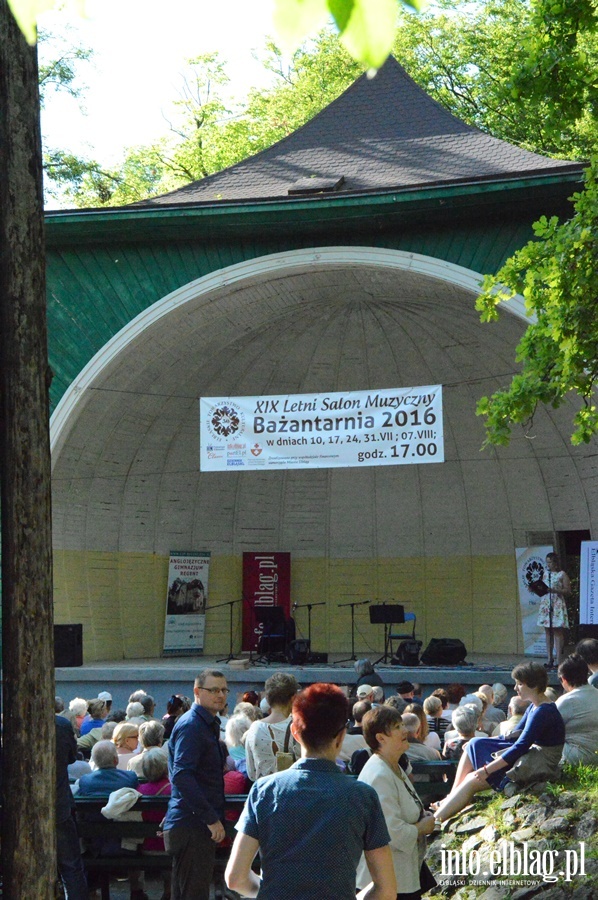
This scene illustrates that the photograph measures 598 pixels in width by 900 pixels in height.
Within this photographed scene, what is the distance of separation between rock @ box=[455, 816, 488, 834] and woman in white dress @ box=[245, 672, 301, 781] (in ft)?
4.32

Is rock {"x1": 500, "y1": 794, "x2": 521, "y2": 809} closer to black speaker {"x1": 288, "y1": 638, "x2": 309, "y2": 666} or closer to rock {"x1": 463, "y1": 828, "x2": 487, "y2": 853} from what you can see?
rock {"x1": 463, "y1": 828, "x2": 487, "y2": 853}

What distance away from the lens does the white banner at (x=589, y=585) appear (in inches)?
553

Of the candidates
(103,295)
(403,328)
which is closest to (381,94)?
(403,328)

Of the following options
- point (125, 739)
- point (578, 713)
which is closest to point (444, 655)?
point (125, 739)

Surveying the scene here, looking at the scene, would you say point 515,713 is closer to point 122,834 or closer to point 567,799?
point 567,799

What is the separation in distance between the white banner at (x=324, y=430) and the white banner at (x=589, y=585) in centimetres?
350

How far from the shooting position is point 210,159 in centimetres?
2695

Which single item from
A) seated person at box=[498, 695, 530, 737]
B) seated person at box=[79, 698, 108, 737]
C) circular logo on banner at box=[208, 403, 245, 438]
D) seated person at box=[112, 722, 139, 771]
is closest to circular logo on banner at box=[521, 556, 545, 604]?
circular logo on banner at box=[208, 403, 245, 438]

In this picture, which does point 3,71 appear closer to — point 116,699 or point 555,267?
point 555,267

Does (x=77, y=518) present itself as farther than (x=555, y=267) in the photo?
Yes

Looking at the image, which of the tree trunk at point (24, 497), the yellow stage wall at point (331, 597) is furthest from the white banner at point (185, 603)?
the tree trunk at point (24, 497)

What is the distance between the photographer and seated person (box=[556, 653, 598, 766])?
20.4 ft

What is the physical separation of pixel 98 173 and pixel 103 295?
1418 centimetres

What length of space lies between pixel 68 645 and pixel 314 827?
11.4 metres
